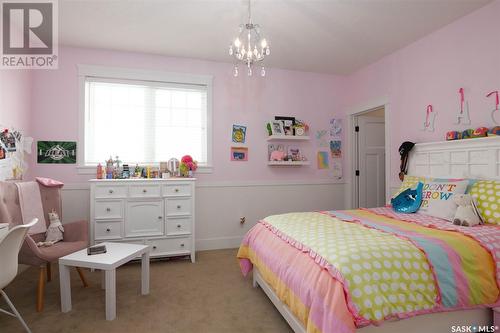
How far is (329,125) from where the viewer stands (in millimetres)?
4520

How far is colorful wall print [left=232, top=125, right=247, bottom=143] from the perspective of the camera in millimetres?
4047

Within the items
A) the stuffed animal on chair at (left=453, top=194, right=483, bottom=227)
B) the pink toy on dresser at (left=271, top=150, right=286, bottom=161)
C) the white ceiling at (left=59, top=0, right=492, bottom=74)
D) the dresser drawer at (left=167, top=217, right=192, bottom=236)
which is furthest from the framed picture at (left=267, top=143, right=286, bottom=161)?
the stuffed animal on chair at (left=453, top=194, right=483, bottom=227)

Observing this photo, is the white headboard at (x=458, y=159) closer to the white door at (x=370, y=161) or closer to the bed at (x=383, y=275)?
the bed at (x=383, y=275)

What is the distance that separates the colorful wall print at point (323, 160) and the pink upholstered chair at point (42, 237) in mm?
3342

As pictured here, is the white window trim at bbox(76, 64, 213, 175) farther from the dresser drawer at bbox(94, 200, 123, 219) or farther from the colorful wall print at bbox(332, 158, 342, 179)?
the colorful wall print at bbox(332, 158, 342, 179)

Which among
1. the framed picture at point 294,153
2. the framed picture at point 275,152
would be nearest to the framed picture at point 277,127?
the framed picture at point 275,152

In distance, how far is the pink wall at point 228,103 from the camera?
3436mm

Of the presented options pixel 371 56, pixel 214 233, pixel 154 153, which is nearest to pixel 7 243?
pixel 154 153

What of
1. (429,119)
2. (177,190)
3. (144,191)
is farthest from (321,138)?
(144,191)

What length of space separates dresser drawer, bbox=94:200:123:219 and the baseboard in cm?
116

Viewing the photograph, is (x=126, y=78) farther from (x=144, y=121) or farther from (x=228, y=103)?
(x=228, y=103)

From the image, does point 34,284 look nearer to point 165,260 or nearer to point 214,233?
point 165,260

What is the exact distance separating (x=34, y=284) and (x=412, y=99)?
4626 millimetres

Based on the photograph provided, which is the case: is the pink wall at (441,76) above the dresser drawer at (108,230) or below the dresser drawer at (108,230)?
above
